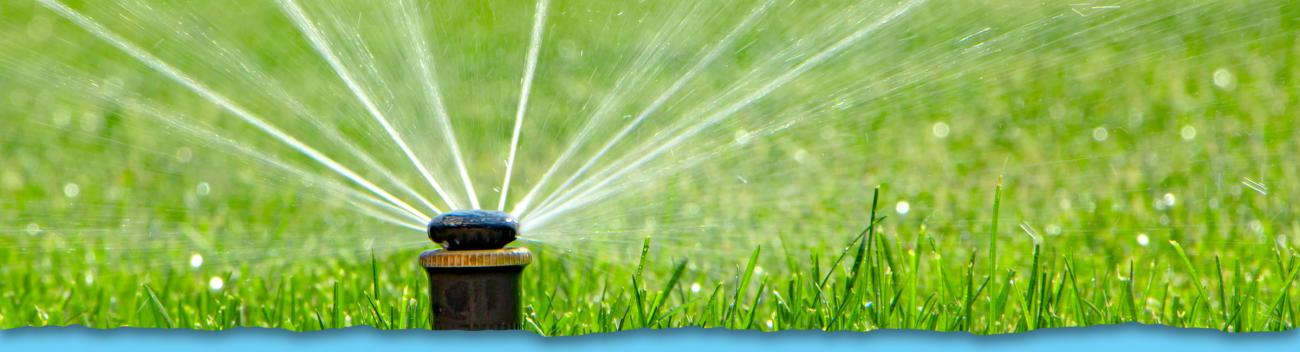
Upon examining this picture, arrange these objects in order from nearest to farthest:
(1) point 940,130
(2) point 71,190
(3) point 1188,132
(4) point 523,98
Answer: (4) point 523,98
(2) point 71,190
(3) point 1188,132
(1) point 940,130

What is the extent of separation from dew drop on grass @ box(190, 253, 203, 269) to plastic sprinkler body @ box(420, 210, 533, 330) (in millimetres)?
1348

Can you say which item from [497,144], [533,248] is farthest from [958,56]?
[533,248]

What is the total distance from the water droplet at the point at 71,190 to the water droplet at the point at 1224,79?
144 inches

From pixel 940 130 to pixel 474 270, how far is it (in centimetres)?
292

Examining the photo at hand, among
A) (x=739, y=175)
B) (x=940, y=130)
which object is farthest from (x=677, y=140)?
(x=940, y=130)

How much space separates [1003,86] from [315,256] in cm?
287

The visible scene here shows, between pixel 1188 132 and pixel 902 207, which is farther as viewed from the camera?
pixel 1188 132

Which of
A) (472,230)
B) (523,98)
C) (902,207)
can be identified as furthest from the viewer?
(902,207)

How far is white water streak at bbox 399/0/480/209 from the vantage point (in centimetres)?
243

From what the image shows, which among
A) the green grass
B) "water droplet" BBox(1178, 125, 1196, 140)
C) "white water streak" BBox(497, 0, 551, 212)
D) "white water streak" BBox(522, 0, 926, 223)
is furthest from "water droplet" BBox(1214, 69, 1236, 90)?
"white water streak" BBox(497, 0, 551, 212)

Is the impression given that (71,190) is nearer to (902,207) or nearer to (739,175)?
(739,175)

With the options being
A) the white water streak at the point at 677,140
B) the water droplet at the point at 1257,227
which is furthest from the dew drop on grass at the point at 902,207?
the water droplet at the point at 1257,227

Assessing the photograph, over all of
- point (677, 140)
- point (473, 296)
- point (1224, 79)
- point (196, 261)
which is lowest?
point (473, 296)

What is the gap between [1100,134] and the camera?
14.2 feet
